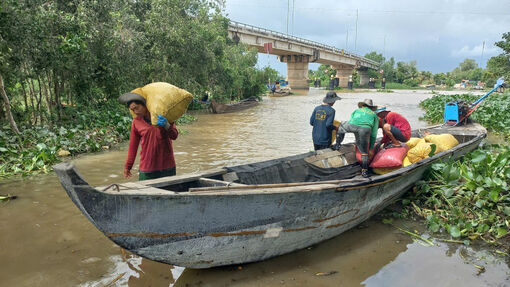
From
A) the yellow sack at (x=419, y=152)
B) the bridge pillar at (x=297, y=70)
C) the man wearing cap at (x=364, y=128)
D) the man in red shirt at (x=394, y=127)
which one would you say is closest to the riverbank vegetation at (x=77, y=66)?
the man wearing cap at (x=364, y=128)

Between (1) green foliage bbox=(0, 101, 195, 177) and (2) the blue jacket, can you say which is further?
(1) green foliage bbox=(0, 101, 195, 177)

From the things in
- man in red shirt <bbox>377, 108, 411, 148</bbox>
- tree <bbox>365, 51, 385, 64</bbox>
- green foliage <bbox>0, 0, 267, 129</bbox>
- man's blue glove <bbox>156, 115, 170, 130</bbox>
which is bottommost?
man in red shirt <bbox>377, 108, 411, 148</bbox>

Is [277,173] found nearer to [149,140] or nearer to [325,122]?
[325,122]

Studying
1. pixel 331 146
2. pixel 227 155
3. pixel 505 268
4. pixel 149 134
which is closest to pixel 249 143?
pixel 227 155

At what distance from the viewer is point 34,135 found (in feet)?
26.7

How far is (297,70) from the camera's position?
175 feet

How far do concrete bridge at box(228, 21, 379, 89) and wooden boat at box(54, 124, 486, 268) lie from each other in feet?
101

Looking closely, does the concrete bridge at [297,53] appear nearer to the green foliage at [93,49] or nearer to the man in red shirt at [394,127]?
the green foliage at [93,49]

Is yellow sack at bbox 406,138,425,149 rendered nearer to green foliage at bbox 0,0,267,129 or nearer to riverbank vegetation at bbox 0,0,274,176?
riverbank vegetation at bbox 0,0,274,176

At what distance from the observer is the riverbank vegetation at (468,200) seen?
4.09 metres

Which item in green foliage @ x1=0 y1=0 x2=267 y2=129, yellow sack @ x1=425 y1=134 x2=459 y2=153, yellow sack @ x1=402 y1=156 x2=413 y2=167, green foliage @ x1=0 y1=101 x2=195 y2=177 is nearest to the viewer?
yellow sack @ x1=402 y1=156 x2=413 y2=167

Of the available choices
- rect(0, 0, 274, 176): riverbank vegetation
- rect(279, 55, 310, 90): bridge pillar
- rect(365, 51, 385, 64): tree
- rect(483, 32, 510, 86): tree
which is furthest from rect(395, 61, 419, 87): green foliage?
rect(0, 0, 274, 176): riverbank vegetation

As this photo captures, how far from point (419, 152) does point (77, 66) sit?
29.5 ft

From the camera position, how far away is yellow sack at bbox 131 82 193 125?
3.43 m
